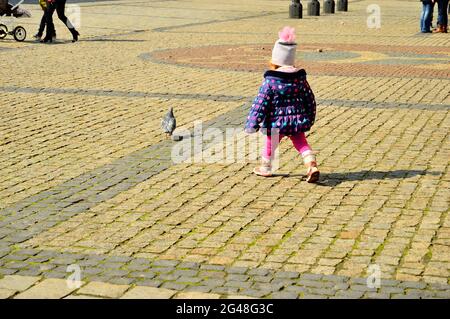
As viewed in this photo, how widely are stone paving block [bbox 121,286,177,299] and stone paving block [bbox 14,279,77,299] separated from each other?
0.36 m

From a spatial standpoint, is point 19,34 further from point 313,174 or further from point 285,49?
point 313,174

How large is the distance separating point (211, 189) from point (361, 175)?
1.42 metres

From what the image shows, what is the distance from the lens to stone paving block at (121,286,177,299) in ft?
18.0

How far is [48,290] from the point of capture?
5.61m

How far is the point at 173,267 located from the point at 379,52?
1302 cm

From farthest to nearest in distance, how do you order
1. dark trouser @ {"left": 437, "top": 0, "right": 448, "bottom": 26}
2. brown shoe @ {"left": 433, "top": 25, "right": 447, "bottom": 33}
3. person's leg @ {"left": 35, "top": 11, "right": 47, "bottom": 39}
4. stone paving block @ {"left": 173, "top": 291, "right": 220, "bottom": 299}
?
1. brown shoe @ {"left": 433, "top": 25, "right": 447, "bottom": 33}
2. dark trouser @ {"left": 437, "top": 0, "right": 448, "bottom": 26}
3. person's leg @ {"left": 35, "top": 11, "right": 47, "bottom": 39}
4. stone paving block @ {"left": 173, "top": 291, "right": 220, "bottom": 299}

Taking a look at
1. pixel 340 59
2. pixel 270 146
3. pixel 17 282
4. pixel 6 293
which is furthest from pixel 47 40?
pixel 6 293

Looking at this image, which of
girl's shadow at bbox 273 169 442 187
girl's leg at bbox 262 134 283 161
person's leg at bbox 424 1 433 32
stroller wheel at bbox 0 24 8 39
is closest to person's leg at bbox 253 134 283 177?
girl's leg at bbox 262 134 283 161

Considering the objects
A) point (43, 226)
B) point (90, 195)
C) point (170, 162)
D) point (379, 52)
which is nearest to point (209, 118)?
point (170, 162)

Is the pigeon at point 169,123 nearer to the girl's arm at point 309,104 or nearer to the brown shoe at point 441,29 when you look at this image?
the girl's arm at point 309,104

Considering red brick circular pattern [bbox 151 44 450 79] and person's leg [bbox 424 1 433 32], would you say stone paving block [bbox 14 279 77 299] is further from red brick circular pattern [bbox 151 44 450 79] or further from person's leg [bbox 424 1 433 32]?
person's leg [bbox 424 1 433 32]

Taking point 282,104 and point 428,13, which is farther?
point 428,13
